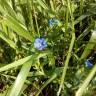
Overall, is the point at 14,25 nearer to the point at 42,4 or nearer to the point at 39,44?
the point at 39,44

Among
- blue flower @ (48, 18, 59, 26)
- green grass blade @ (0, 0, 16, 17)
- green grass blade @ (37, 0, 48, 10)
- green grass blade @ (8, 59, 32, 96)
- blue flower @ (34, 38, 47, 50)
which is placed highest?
green grass blade @ (0, 0, 16, 17)

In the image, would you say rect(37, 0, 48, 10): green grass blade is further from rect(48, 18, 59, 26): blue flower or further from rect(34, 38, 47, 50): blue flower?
rect(34, 38, 47, 50): blue flower

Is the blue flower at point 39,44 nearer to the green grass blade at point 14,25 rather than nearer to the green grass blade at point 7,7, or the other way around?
the green grass blade at point 14,25

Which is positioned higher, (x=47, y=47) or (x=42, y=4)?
(x=42, y=4)

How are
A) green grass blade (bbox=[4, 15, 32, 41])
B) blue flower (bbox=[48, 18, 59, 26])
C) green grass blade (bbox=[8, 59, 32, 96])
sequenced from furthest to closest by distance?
blue flower (bbox=[48, 18, 59, 26]), green grass blade (bbox=[4, 15, 32, 41]), green grass blade (bbox=[8, 59, 32, 96])

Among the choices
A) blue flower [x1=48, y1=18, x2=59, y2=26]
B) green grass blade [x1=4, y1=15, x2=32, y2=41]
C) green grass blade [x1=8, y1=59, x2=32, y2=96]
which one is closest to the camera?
green grass blade [x1=8, y1=59, x2=32, y2=96]

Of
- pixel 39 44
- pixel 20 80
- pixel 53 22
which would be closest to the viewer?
pixel 20 80

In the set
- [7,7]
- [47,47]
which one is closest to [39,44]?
[47,47]

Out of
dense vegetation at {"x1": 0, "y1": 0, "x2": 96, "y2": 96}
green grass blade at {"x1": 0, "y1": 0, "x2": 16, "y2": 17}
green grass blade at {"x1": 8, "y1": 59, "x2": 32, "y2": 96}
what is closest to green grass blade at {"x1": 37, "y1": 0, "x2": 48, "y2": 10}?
dense vegetation at {"x1": 0, "y1": 0, "x2": 96, "y2": 96}

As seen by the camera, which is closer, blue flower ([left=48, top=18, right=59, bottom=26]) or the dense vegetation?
the dense vegetation
